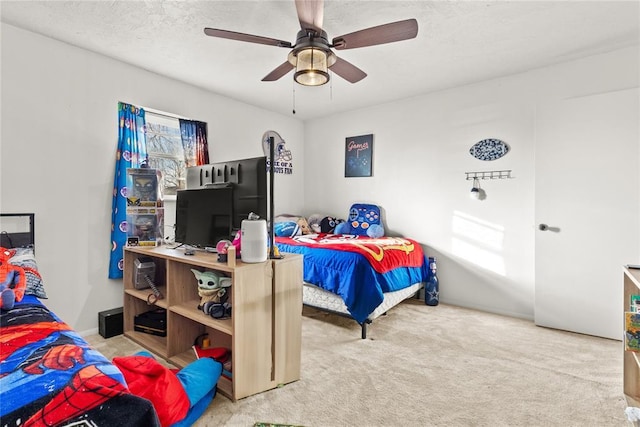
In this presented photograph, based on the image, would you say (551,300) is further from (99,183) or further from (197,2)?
(99,183)

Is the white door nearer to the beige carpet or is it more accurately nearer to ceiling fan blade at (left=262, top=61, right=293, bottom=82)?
the beige carpet

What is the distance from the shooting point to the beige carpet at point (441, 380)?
65.5 inches

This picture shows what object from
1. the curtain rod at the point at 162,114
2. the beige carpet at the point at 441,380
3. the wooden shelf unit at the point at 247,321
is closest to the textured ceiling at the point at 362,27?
the curtain rod at the point at 162,114

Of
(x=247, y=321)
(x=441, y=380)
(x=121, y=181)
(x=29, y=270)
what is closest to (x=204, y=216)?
Answer: (x=247, y=321)

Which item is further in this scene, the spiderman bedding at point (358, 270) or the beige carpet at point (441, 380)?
the spiderman bedding at point (358, 270)

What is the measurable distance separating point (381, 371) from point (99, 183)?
2872 mm

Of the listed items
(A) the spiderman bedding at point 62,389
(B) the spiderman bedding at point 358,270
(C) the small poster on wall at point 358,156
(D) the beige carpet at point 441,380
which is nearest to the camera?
(A) the spiderman bedding at point 62,389

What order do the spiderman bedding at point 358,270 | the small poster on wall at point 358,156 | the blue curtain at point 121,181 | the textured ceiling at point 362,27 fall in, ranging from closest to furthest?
the textured ceiling at point 362,27
the spiderman bedding at point 358,270
the blue curtain at point 121,181
the small poster on wall at point 358,156

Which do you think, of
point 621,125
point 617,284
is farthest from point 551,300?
point 621,125

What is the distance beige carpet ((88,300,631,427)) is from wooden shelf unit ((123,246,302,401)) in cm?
12

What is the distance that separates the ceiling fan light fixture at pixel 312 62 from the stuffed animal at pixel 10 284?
80.2 inches

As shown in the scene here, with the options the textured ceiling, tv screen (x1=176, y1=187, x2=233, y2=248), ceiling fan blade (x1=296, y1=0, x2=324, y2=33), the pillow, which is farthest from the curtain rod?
ceiling fan blade (x1=296, y1=0, x2=324, y2=33)

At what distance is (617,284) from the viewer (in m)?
2.67

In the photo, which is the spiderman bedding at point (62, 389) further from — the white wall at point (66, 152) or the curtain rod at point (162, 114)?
the curtain rod at point (162, 114)
